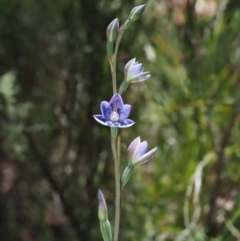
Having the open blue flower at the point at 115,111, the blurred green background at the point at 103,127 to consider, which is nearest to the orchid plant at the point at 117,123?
the open blue flower at the point at 115,111

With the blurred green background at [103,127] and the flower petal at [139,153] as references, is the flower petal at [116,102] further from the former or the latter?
the blurred green background at [103,127]

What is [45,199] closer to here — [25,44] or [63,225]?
[63,225]

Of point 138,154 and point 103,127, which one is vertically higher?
point 138,154

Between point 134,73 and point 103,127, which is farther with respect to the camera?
point 103,127

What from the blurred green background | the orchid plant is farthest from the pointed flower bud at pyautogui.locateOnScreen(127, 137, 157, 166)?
the blurred green background

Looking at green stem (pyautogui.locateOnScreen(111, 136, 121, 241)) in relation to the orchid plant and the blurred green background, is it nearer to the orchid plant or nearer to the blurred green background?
the orchid plant

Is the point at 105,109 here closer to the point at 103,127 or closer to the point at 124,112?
the point at 124,112

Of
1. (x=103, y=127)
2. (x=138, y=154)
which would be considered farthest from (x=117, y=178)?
(x=103, y=127)

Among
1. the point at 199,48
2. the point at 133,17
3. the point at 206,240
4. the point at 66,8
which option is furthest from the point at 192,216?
the point at 133,17
